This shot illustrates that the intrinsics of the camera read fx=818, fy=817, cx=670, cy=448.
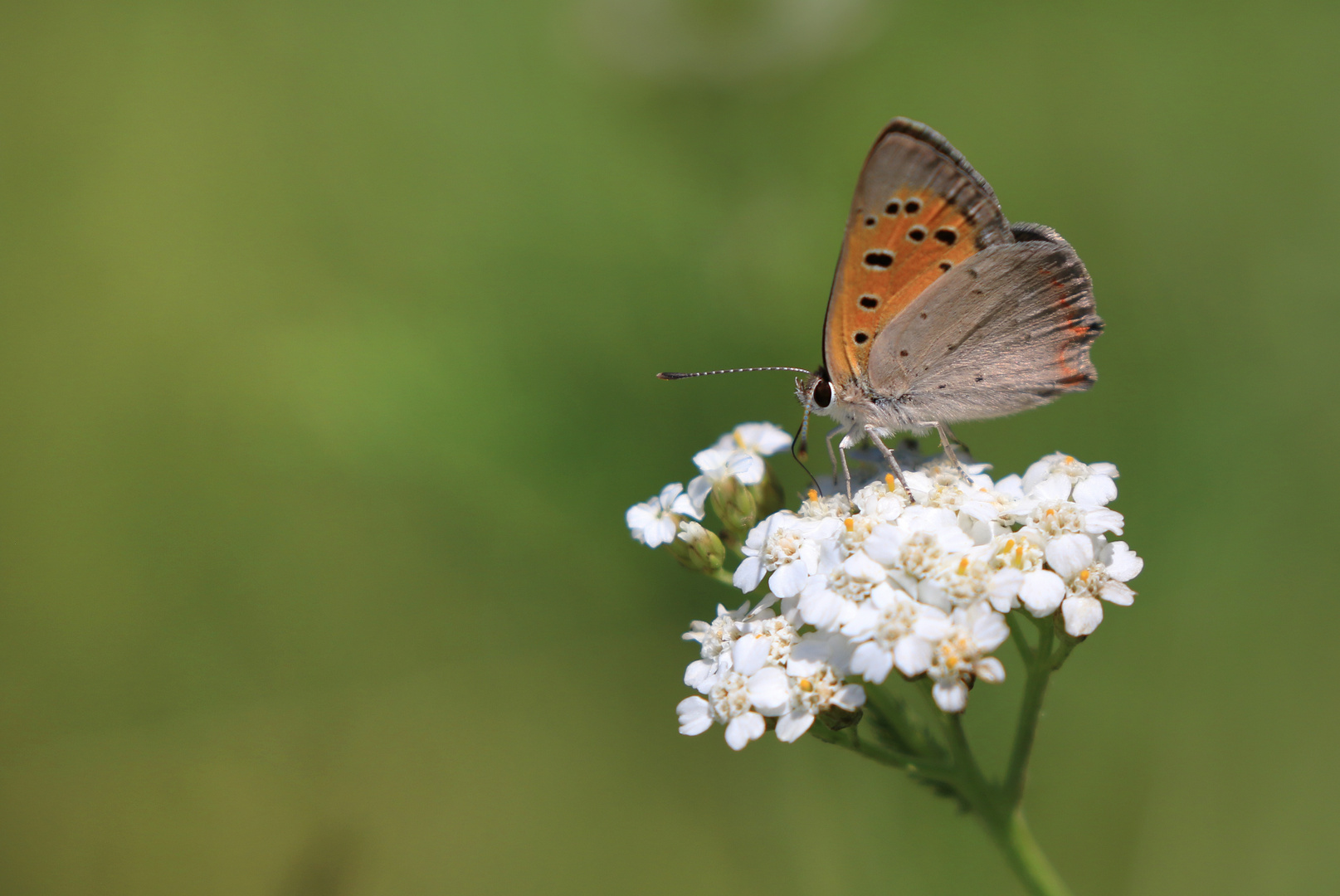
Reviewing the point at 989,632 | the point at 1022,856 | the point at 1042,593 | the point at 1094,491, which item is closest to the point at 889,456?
the point at 1094,491

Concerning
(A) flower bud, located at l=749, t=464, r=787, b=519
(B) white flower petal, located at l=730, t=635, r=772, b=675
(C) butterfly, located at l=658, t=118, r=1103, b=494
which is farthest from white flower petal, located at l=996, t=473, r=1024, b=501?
(B) white flower petal, located at l=730, t=635, r=772, b=675

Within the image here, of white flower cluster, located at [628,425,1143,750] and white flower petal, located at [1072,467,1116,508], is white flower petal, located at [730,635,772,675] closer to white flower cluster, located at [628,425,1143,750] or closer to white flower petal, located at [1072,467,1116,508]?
white flower cluster, located at [628,425,1143,750]

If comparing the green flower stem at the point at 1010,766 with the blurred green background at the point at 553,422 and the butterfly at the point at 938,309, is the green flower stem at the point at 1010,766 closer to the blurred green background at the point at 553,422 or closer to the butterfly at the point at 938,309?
the butterfly at the point at 938,309

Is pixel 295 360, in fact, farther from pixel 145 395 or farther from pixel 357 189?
pixel 357 189

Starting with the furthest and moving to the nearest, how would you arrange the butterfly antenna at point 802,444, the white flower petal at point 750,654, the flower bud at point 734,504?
the butterfly antenna at point 802,444
the flower bud at point 734,504
the white flower petal at point 750,654

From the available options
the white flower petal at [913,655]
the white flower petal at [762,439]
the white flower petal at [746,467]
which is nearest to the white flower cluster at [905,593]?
the white flower petal at [913,655]
